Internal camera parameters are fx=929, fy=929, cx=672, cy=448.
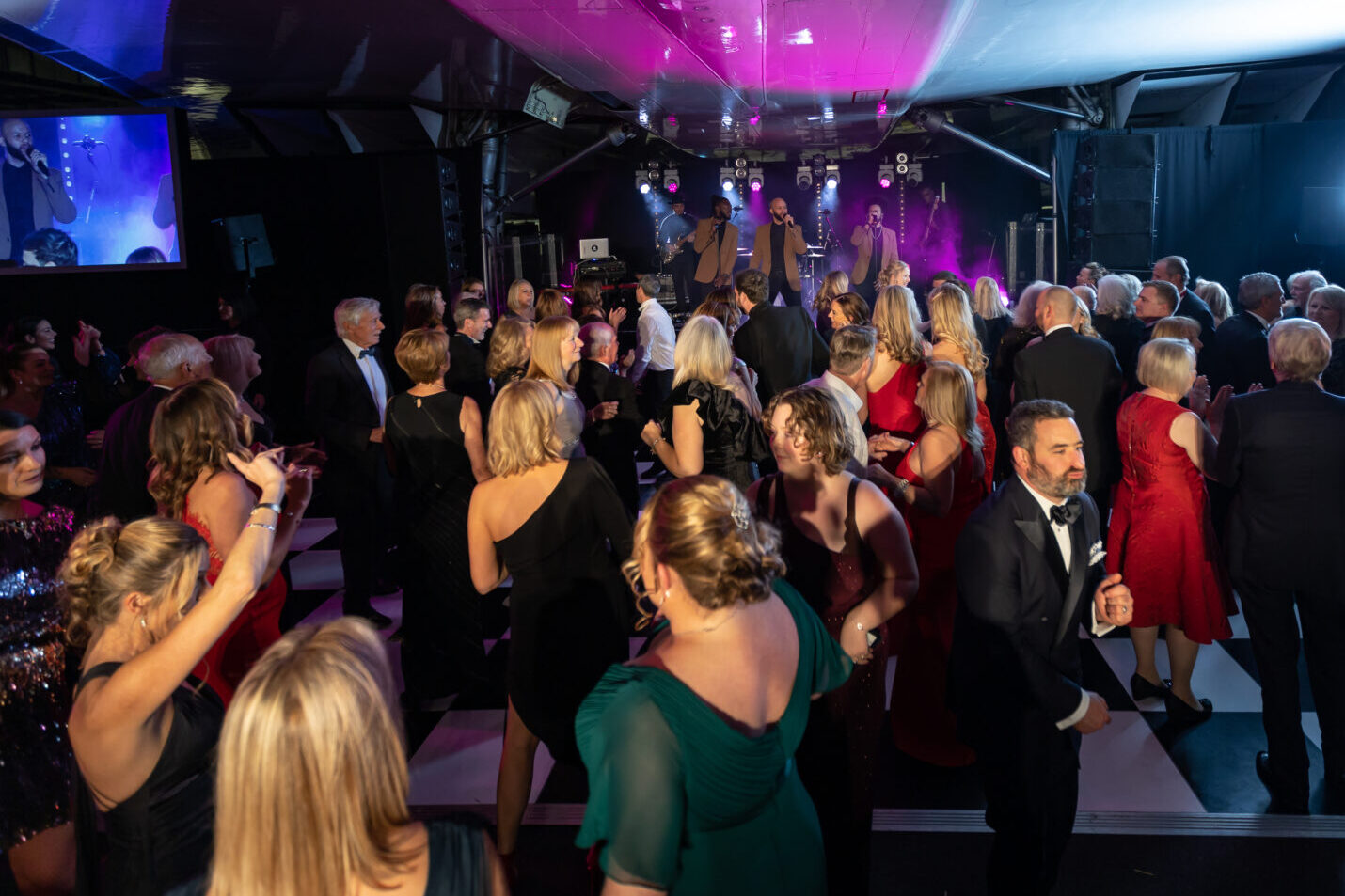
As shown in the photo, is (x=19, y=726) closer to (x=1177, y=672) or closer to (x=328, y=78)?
(x=1177, y=672)

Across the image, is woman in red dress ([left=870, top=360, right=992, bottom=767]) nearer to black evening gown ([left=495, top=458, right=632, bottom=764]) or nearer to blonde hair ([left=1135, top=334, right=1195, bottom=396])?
blonde hair ([left=1135, top=334, right=1195, bottom=396])

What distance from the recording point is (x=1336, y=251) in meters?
8.48

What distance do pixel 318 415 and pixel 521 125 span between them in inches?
235

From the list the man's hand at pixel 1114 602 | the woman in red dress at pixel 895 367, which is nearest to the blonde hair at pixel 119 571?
the man's hand at pixel 1114 602

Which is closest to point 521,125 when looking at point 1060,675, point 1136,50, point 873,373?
point 1136,50

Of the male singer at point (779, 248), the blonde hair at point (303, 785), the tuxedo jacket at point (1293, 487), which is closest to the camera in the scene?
the blonde hair at point (303, 785)

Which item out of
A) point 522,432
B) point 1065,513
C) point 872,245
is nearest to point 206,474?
point 522,432

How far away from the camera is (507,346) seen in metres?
4.32

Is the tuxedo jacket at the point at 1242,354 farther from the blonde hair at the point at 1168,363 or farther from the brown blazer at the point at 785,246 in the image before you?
the brown blazer at the point at 785,246

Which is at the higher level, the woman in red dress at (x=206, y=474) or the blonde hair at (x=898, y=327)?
the blonde hair at (x=898, y=327)

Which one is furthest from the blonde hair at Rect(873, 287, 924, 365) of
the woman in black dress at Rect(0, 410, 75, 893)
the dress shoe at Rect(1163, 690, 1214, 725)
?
the woman in black dress at Rect(0, 410, 75, 893)

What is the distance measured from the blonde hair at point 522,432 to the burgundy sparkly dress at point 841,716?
0.60 metres

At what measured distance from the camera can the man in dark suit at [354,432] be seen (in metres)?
4.18

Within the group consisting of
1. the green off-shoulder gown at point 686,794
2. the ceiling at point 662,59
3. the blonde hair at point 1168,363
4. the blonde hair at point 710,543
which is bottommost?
the green off-shoulder gown at point 686,794
